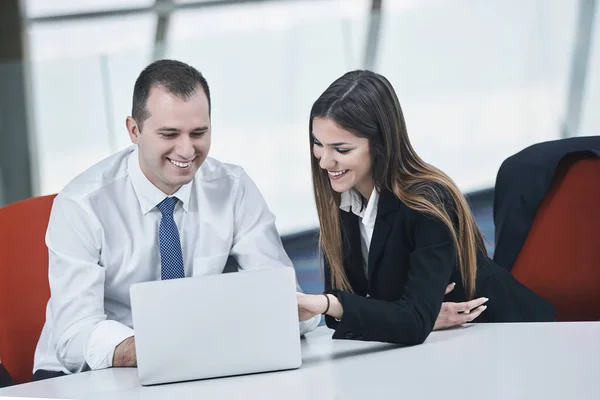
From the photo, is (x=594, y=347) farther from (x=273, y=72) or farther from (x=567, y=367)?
(x=273, y=72)

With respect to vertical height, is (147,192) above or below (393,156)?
below

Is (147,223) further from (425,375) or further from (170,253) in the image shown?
(425,375)

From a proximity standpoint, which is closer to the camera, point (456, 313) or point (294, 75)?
point (456, 313)

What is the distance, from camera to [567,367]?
1.40 metres

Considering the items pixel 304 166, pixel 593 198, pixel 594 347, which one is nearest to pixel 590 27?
pixel 304 166

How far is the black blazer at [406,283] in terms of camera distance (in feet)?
5.65

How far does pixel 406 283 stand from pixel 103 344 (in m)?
0.74

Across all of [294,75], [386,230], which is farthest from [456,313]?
[294,75]

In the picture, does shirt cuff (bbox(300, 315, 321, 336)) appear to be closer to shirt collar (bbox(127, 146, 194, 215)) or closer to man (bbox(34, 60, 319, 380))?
man (bbox(34, 60, 319, 380))

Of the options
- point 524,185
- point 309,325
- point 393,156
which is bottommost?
point 309,325

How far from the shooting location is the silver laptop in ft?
4.96

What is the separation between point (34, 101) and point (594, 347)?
6.27m

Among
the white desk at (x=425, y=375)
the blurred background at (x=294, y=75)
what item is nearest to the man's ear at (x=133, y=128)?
the white desk at (x=425, y=375)

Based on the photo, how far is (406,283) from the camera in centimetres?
192
